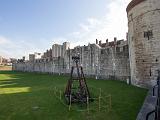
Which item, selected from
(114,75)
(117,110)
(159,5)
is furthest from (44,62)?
(117,110)

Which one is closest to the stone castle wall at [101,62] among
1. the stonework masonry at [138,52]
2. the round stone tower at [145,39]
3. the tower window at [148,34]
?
the stonework masonry at [138,52]

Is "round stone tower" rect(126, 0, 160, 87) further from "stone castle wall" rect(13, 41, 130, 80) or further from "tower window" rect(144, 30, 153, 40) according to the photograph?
"stone castle wall" rect(13, 41, 130, 80)

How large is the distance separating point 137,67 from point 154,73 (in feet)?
7.65

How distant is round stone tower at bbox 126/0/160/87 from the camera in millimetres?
17141

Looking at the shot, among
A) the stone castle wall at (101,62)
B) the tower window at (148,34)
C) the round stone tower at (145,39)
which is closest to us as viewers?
the round stone tower at (145,39)

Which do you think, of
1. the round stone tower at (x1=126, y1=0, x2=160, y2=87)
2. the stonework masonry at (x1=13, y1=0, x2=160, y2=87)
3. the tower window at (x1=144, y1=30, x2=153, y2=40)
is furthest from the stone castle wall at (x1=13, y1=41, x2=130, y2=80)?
the tower window at (x1=144, y1=30, x2=153, y2=40)

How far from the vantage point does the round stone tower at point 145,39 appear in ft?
56.2

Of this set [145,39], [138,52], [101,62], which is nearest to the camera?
[145,39]

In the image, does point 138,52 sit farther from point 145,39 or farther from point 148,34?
point 148,34

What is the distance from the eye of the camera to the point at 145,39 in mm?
18078

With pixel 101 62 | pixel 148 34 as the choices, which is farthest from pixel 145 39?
pixel 101 62

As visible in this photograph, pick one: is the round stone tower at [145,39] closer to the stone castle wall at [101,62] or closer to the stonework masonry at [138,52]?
the stonework masonry at [138,52]

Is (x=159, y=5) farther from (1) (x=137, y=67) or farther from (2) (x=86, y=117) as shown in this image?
(2) (x=86, y=117)

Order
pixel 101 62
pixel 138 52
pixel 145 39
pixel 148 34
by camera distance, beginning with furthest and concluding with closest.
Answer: pixel 101 62 → pixel 138 52 → pixel 145 39 → pixel 148 34
